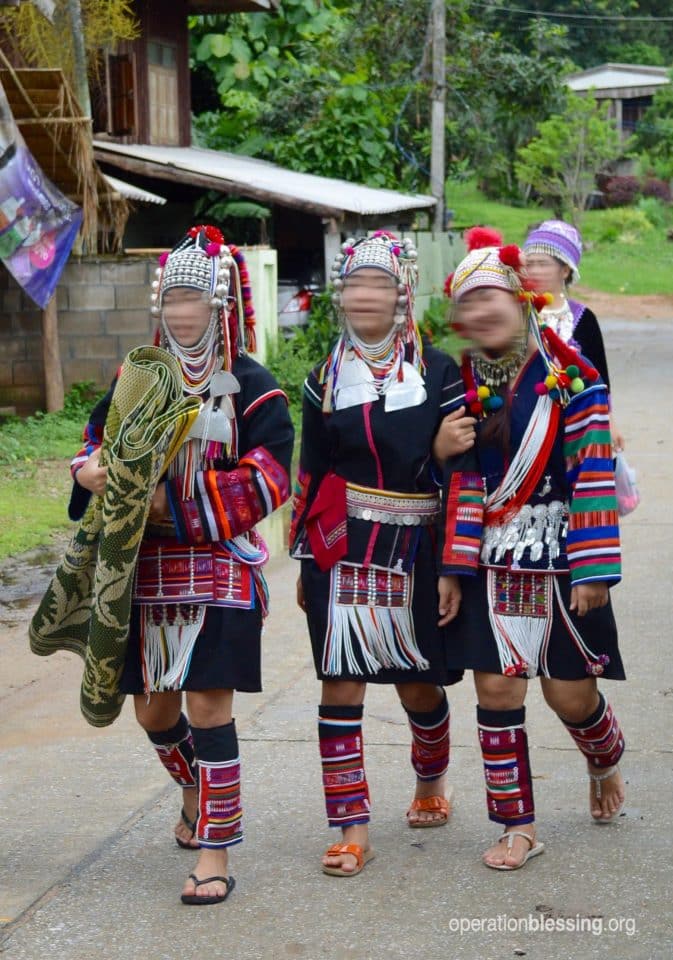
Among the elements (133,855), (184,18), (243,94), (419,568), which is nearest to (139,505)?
(419,568)

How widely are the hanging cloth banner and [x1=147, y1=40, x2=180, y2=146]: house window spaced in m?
7.64

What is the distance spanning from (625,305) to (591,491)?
84.8 feet

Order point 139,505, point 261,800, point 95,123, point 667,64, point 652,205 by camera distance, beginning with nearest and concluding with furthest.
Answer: point 139,505, point 261,800, point 95,123, point 652,205, point 667,64

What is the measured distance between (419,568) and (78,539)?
0.98 meters

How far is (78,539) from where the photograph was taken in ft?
12.9

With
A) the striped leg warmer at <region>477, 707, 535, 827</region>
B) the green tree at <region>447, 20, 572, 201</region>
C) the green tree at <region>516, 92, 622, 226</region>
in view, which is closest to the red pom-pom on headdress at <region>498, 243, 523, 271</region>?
the striped leg warmer at <region>477, 707, 535, 827</region>

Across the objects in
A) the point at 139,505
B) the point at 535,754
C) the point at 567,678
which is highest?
the point at 139,505

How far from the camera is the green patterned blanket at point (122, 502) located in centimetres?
365

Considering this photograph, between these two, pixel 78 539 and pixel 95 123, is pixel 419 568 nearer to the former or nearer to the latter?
pixel 78 539

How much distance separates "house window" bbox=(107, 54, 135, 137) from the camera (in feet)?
62.7

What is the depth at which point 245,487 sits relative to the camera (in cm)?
378

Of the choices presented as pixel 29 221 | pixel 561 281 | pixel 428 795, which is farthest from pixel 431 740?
pixel 29 221

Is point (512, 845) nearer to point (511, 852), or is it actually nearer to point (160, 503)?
point (511, 852)

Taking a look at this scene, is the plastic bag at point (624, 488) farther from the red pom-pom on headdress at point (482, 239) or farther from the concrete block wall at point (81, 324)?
the concrete block wall at point (81, 324)
